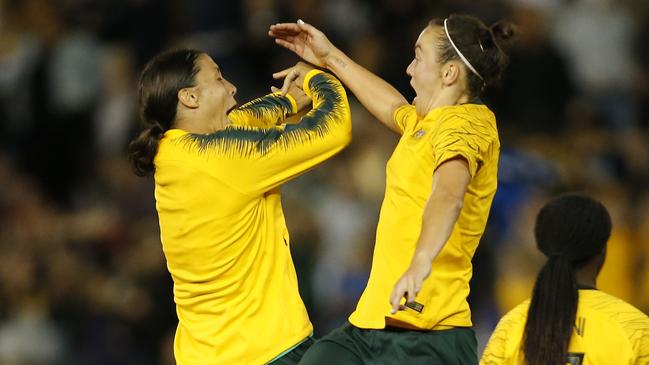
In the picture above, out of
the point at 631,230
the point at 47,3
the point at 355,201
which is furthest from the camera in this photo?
the point at 47,3

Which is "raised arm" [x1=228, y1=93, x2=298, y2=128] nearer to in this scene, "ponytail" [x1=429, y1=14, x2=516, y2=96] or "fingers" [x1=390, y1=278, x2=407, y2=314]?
"ponytail" [x1=429, y1=14, x2=516, y2=96]

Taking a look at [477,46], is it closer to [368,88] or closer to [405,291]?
[368,88]

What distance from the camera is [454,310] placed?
4.54 m

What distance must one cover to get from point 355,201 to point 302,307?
4430 millimetres

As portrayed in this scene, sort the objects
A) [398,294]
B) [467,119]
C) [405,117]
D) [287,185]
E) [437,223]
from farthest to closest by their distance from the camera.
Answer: [287,185]
[405,117]
[467,119]
[437,223]
[398,294]

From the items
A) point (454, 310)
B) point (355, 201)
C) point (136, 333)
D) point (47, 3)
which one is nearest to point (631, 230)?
point (355, 201)

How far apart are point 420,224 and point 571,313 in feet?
1.96

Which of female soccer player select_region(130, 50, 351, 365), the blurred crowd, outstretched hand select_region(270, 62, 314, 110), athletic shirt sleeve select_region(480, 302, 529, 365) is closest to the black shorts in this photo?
athletic shirt sleeve select_region(480, 302, 529, 365)

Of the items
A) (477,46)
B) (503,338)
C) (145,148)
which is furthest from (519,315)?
(145,148)

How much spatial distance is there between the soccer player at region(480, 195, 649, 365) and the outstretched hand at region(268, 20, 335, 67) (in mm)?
1040

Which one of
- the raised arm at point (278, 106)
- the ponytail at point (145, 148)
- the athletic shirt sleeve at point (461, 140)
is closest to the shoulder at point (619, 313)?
the athletic shirt sleeve at point (461, 140)

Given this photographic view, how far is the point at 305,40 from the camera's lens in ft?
17.5

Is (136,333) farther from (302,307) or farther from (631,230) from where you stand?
(302,307)

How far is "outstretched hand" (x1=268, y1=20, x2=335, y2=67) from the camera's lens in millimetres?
5250
